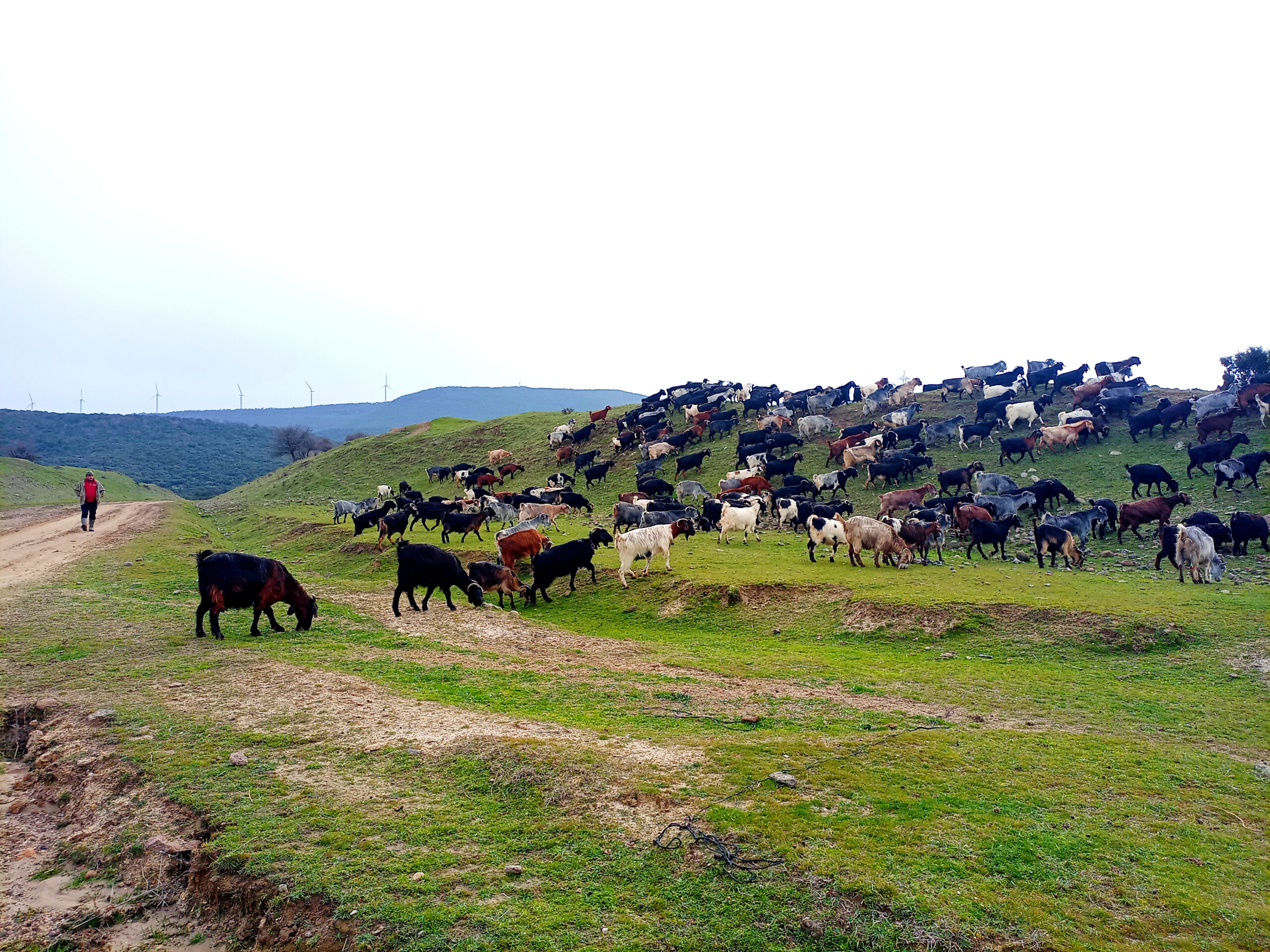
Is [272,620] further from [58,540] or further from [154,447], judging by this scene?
[154,447]

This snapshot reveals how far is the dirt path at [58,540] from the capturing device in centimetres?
1936

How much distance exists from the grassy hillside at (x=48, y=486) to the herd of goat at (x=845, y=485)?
2313 cm

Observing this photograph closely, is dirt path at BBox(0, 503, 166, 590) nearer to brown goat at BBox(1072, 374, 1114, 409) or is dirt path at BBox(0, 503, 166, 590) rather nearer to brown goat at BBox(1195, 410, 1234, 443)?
brown goat at BBox(1195, 410, 1234, 443)

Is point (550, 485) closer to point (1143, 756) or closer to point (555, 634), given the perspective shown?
point (555, 634)

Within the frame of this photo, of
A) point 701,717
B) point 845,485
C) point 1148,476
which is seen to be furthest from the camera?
point 845,485

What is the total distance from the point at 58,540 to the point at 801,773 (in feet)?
101

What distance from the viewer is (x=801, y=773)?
21.5 feet

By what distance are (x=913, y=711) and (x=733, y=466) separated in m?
27.4

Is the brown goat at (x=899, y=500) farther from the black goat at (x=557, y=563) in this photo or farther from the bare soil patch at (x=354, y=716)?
the bare soil patch at (x=354, y=716)

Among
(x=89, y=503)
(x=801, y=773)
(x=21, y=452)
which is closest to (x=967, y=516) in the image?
(x=801, y=773)

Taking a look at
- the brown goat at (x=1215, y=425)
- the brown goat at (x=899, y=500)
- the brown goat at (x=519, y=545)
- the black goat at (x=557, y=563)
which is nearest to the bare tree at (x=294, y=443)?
the brown goat at (x=519, y=545)

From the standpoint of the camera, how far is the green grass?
4629mm

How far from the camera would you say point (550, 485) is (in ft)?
125

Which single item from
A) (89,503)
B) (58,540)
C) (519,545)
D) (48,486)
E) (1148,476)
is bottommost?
(58,540)
